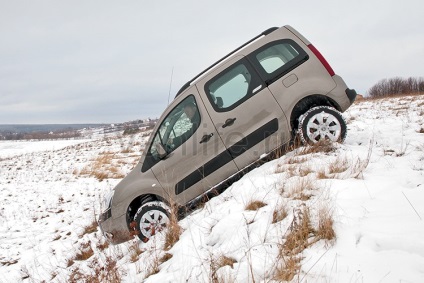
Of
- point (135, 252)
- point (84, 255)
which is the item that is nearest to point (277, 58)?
point (135, 252)

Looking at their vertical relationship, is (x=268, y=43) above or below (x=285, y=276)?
above

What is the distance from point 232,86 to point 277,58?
904 millimetres

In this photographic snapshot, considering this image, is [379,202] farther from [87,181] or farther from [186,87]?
[87,181]

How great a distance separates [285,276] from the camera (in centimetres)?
186

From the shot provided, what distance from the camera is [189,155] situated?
14.6 feet

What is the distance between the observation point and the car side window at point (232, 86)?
176 inches

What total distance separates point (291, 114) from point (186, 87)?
6.16 feet

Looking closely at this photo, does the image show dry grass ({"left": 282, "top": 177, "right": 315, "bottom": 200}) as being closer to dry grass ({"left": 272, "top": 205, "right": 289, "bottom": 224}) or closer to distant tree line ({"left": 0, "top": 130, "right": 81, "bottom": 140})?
dry grass ({"left": 272, "top": 205, "right": 289, "bottom": 224})

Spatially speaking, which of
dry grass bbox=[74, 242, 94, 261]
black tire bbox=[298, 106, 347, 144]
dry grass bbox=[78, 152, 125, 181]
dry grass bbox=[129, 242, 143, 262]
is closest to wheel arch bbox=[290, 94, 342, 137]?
black tire bbox=[298, 106, 347, 144]

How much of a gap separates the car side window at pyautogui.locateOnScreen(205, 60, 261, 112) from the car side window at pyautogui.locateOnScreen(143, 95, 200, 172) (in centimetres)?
36

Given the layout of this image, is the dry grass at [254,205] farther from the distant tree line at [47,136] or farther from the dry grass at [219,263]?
the distant tree line at [47,136]

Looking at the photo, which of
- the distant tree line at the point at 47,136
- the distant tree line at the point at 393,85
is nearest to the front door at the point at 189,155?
the distant tree line at the point at 393,85

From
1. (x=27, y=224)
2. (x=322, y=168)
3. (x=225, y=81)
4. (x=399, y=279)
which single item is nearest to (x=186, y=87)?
(x=225, y=81)

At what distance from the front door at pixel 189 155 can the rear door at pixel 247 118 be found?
151 millimetres
